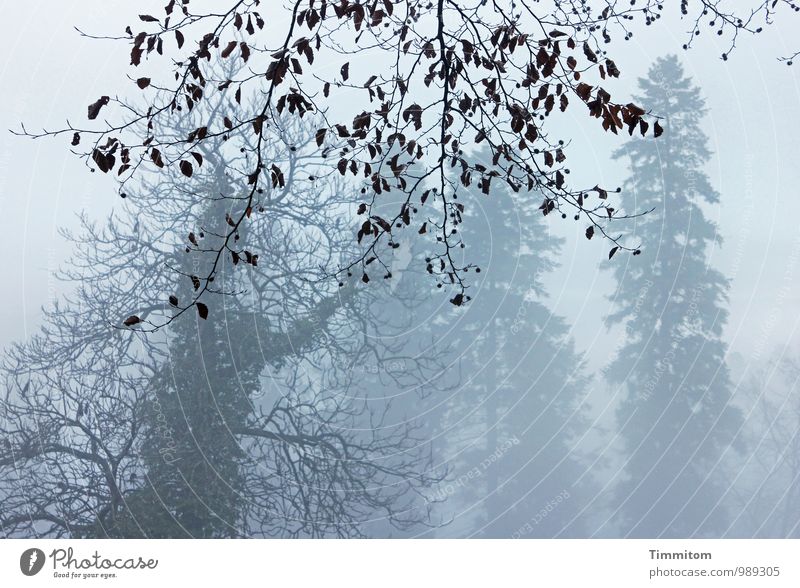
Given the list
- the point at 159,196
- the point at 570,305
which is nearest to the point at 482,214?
the point at 570,305

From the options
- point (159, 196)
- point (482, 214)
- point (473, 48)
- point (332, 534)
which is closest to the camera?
point (473, 48)

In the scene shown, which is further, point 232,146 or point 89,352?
point 232,146

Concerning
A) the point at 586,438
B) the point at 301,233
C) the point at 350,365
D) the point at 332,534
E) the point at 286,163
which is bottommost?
the point at 332,534

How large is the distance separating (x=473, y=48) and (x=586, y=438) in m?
5.23

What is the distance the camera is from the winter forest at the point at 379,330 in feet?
23.6

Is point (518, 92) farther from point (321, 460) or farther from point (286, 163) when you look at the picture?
point (321, 460)

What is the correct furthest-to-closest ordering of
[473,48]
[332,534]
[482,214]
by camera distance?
[482,214], [332,534], [473,48]

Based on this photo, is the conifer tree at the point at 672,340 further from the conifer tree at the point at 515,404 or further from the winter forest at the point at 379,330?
the conifer tree at the point at 515,404

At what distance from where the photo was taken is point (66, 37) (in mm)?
8070

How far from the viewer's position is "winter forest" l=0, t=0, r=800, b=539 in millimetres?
7203
